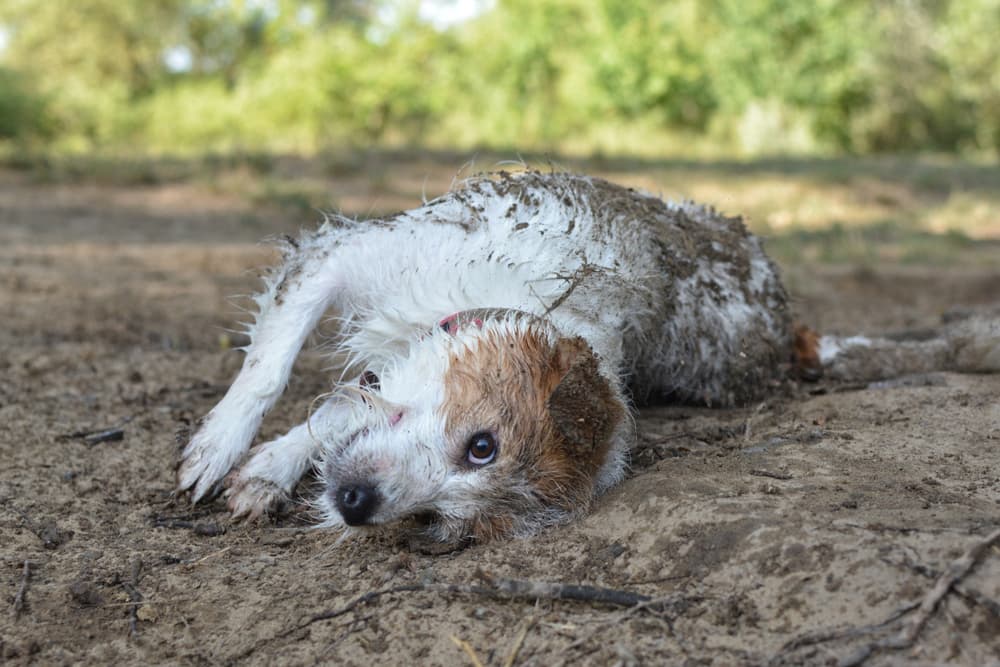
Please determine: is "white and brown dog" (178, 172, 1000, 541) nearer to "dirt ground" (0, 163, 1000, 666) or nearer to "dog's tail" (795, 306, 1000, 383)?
"dog's tail" (795, 306, 1000, 383)

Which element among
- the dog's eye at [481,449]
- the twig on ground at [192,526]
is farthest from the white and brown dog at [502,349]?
the twig on ground at [192,526]

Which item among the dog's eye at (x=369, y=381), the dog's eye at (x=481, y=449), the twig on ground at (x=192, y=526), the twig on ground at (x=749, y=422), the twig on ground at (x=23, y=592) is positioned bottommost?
the twig on ground at (x=192, y=526)

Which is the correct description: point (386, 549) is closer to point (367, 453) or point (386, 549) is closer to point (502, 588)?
point (367, 453)

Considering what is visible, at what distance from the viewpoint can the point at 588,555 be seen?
2986mm

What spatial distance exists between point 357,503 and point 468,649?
623mm

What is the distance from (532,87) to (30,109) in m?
15.3

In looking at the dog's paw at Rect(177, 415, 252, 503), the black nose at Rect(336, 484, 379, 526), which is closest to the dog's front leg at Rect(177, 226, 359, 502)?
the dog's paw at Rect(177, 415, 252, 503)

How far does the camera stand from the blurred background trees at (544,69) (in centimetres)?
2367

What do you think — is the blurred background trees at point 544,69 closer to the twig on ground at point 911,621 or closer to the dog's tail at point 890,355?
the dog's tail at point 890,355

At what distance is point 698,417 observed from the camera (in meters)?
4.51

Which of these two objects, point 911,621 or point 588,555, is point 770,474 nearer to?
point 588,555

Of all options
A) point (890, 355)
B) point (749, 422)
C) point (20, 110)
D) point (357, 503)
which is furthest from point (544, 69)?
point (357, 503)

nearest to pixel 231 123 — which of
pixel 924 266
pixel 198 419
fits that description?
pixel 924 266

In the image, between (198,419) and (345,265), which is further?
(198,419)
